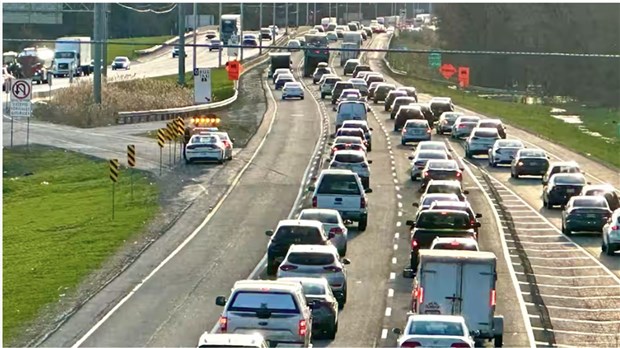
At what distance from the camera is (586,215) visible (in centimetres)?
4519

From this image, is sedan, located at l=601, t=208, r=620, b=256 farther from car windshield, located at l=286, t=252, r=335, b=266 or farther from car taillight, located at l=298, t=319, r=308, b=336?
car taillight, located at l=298, t=319, r=308, b=336

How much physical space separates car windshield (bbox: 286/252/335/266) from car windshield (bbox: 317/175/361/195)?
42.0ft

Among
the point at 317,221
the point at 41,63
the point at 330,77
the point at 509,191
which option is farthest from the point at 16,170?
the point at 41,63

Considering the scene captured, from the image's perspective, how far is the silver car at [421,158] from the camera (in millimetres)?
58031

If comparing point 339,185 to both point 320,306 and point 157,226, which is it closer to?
point 157,226

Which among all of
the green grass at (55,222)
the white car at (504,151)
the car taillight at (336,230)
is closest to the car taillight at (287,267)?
the green grass at (55,222)

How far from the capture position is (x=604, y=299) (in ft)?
117

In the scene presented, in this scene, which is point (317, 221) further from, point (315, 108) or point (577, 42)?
point (577, 42)

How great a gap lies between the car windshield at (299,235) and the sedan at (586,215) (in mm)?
12003

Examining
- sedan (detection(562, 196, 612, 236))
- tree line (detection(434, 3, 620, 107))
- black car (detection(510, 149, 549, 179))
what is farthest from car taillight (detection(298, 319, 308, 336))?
tree line (detection(434, 3, 620, 107))

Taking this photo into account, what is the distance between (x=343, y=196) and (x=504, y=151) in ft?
68.9

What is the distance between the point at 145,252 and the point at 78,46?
286 ft

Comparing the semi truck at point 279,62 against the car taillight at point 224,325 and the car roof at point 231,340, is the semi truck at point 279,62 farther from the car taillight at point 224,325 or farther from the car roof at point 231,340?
the car roof at point 231,340

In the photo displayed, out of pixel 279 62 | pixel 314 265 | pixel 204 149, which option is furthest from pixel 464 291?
pixel 279 62
